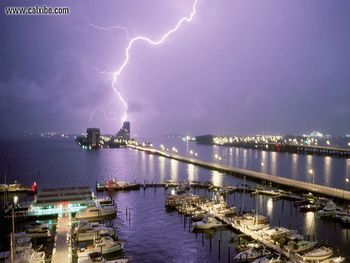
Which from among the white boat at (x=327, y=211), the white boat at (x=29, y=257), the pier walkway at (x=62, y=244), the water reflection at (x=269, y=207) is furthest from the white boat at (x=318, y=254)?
the white boat at (x=29, y=257)

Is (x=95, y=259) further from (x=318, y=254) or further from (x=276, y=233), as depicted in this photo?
(x=318, y=254)

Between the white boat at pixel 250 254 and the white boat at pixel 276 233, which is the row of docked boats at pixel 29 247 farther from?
the white boat at pixel 276 233

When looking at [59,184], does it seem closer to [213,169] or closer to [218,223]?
[213,169]

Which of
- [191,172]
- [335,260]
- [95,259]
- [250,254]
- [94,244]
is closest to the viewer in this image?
[95,259]

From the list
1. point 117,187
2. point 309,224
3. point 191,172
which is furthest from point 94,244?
point 191,172

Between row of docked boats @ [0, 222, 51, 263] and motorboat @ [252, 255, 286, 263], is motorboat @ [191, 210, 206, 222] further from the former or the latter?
row of docked boats @ [0, 222, 51, 263]
